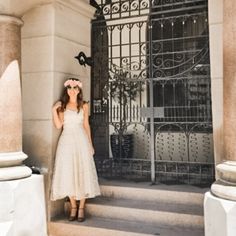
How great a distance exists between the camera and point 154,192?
5.41m

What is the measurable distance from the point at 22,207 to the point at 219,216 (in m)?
2.47

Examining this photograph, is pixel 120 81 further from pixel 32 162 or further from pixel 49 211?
pixel 49 211

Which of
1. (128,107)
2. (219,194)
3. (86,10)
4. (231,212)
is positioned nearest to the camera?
(231,212)

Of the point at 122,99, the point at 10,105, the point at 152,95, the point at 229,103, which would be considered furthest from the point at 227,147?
the point at 122,99

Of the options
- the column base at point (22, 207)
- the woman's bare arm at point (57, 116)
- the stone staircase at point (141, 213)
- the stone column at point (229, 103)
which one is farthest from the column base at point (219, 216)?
the woman's bare arm at point (57, 116)

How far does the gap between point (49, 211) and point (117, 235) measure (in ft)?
4.00

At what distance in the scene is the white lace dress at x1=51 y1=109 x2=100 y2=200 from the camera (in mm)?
5062

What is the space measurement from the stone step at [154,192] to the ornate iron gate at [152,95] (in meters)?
0.41

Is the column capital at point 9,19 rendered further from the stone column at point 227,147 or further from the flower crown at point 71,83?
the stone column at point 227,147

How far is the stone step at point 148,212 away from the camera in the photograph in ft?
15.5

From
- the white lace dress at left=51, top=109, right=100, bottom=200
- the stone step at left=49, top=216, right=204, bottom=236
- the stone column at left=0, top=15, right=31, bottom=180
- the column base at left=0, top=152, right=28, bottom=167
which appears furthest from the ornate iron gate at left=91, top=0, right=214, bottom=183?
the column base at left=0, top=152, right=28, bottom=167

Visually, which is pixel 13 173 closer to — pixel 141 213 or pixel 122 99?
pixel 141 213

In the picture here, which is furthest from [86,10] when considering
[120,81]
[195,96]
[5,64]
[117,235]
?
[117,235]

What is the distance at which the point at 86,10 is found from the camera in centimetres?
614
